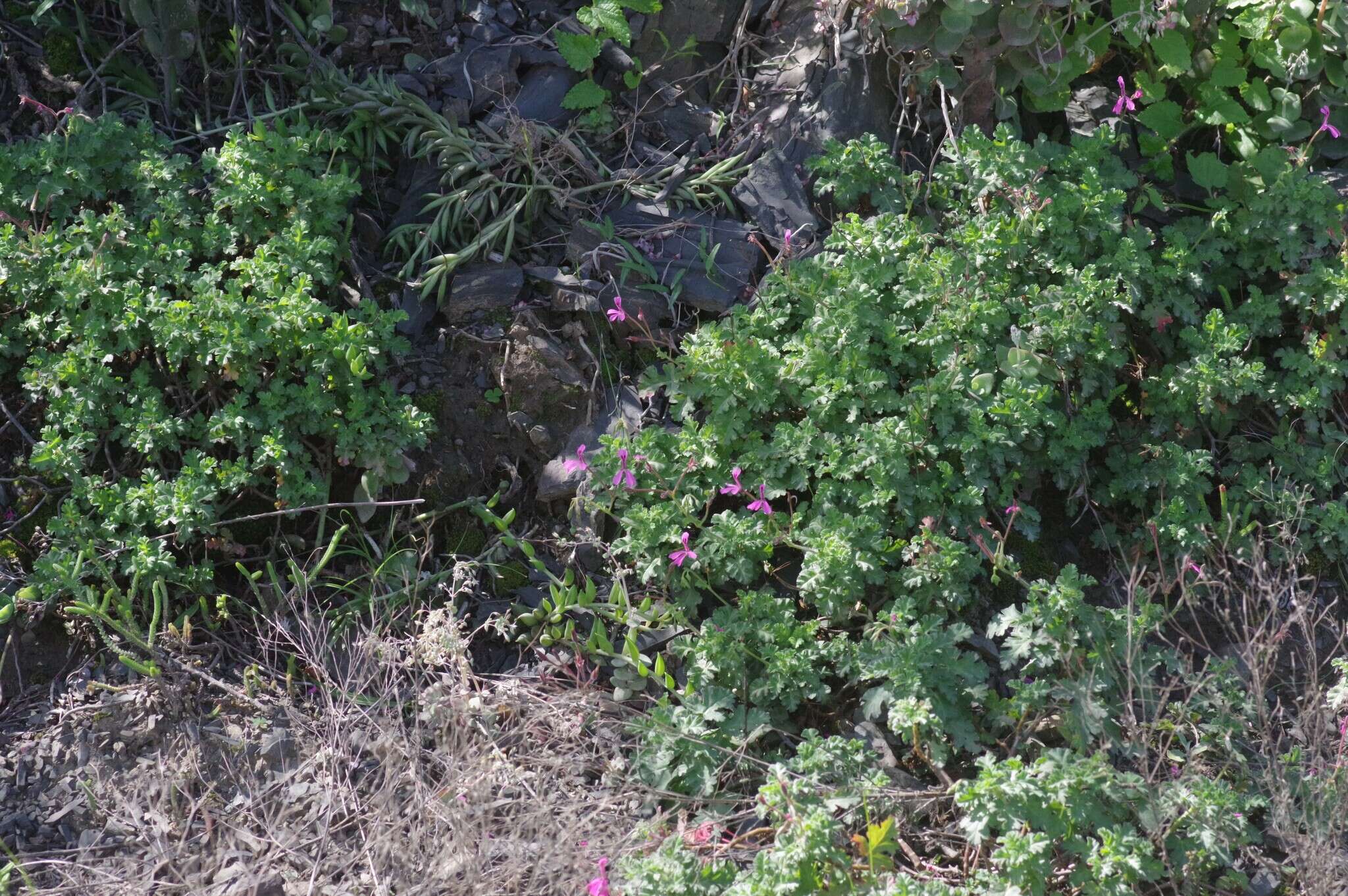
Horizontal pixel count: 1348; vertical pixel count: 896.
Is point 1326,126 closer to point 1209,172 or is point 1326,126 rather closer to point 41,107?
point 1209,172

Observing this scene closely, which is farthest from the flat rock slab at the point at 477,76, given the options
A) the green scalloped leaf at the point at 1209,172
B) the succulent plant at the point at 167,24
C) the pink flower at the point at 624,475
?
the green scalloped leaf at the point at 1209,172

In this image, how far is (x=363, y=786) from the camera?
9.98 ft

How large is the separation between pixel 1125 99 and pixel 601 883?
3.06 metres

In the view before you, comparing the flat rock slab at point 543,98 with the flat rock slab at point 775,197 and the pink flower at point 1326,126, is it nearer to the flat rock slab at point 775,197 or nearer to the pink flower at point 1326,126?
the flat rock slab at point 775,197

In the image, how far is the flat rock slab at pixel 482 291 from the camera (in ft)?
12.5

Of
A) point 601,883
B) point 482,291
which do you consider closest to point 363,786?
point 601,883

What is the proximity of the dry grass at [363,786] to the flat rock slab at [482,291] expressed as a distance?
1074 mm

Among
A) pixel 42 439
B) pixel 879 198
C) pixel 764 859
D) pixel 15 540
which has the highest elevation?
pixel 879 198

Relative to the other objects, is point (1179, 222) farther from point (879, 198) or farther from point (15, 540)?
point (15, 540)

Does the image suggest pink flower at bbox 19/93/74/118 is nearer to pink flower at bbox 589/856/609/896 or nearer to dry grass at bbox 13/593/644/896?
dry grass at bbox 13/593/644/896

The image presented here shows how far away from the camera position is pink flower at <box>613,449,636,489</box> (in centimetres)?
333

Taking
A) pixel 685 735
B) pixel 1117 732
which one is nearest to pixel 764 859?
pixel 685 735

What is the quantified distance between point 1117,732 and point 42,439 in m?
3.13

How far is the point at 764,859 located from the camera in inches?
99.3
